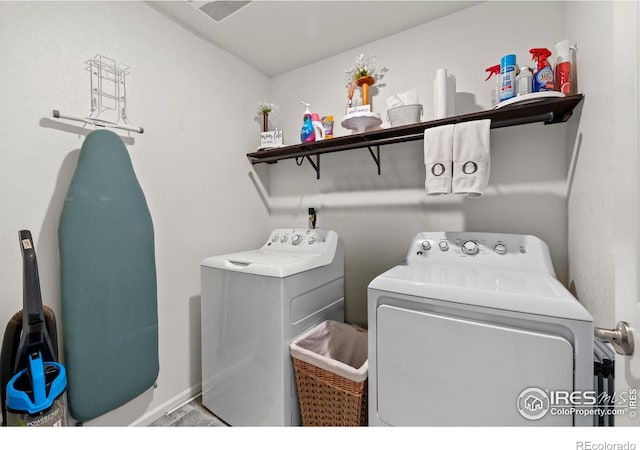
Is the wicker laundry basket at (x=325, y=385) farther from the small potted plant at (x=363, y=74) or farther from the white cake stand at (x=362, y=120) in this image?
the small potted plant at (x=363, y=74)

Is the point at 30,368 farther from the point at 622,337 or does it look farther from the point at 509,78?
the point at 509,78

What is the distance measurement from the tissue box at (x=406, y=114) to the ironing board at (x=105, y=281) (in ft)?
4.90

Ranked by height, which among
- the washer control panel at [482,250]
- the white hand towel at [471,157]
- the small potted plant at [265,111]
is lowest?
the washer control panel at [482,250]

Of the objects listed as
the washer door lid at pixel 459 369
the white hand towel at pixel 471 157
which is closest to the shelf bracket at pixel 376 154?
the white hand towel at pixel 471 157

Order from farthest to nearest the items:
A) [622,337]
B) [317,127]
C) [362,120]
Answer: [317,127], [362,120], [622,337]

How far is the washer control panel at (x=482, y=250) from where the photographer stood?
1.32m

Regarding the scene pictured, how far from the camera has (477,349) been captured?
95cm

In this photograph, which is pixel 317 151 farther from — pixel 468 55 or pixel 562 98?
pixel 562 98

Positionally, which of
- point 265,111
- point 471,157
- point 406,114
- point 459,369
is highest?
point 265,111

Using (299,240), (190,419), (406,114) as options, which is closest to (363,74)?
(406,114)

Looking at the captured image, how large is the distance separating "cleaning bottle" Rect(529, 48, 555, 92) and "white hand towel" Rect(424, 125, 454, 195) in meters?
0.39

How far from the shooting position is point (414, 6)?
5.43 feet

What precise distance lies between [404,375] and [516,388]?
1.19ft

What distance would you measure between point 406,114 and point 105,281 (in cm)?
181
